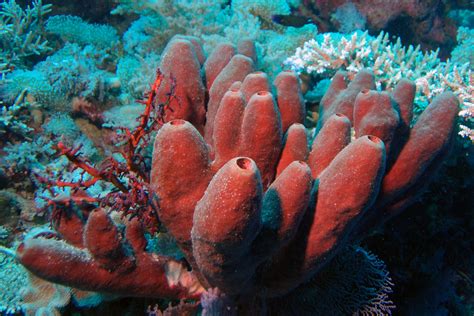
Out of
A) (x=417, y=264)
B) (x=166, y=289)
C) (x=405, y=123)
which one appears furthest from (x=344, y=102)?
(x=417, y=264)

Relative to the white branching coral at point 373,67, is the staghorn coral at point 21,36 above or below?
below

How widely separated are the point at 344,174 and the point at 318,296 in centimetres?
108

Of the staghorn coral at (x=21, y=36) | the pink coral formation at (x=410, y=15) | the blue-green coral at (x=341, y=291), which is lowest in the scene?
the blue-green coral at (x=341, y=291)

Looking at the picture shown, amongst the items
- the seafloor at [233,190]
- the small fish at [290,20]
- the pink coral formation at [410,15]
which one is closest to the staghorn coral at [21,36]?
the seafloor at [233,190]

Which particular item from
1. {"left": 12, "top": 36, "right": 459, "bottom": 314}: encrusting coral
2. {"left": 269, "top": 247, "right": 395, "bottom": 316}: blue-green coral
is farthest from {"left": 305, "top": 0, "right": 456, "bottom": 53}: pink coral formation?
{"left": 269, "top": 247, "right": 395, "bottom": 316}: blue-green coral

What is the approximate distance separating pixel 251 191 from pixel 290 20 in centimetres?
540

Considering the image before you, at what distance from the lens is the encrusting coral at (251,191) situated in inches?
56.4

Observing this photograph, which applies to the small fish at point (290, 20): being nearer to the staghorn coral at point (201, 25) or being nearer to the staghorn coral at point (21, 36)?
the staghorn coral at point (201, 25)

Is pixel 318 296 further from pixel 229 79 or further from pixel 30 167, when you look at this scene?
pixel 30 167

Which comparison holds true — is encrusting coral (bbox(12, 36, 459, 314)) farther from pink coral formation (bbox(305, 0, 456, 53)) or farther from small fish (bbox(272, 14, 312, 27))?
pink coral formation (bbox(305, 0, 456, 53))

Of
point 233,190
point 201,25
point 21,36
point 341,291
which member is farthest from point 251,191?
point 21,36

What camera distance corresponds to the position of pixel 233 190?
3.87 ft

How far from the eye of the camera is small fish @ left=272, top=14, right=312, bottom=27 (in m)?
5.66

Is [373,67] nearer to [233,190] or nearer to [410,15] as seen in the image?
[410,15]
